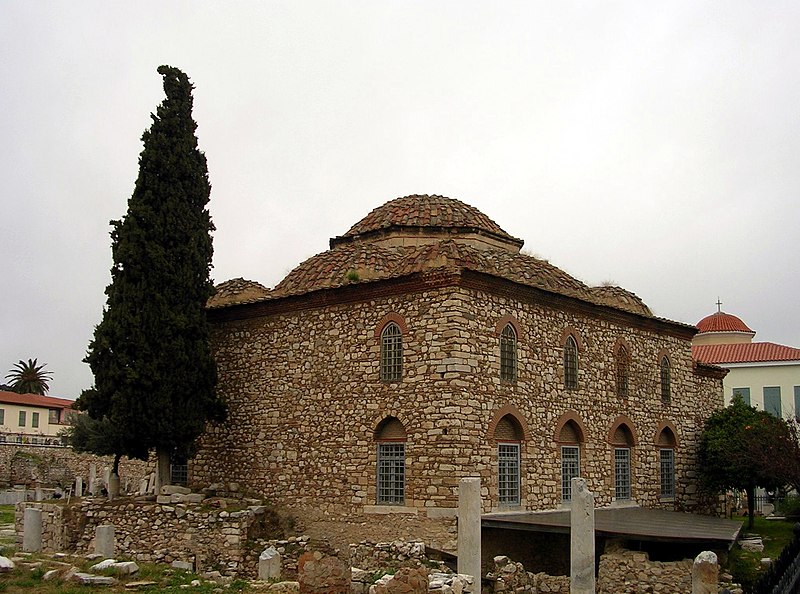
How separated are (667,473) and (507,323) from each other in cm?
883

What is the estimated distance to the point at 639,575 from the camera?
15.2m

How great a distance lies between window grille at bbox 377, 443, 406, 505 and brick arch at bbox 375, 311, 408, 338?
231cm

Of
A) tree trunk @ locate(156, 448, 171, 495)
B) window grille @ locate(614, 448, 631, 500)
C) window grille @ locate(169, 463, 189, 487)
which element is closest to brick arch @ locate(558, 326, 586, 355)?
window grille @ locate(614, 448, 631, 500)

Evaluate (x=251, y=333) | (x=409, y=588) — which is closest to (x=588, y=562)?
(x=409, y=588)

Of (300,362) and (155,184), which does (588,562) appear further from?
(155,184)

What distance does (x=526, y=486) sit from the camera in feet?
58.2

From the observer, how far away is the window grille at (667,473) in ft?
76.0

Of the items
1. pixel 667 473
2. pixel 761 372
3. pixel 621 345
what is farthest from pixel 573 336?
pixel 761 372

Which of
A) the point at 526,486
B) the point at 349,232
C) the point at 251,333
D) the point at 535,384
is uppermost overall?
the point at 349,232

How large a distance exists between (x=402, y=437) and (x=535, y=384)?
327cm

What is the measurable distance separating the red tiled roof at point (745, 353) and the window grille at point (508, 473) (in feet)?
76.0

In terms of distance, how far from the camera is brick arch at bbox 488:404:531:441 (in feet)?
55.6

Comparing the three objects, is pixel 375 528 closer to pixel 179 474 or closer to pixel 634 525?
pixel 634 525

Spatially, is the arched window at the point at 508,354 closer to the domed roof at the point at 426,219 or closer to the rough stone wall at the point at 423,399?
the rough stone wall at the point at 423,399
